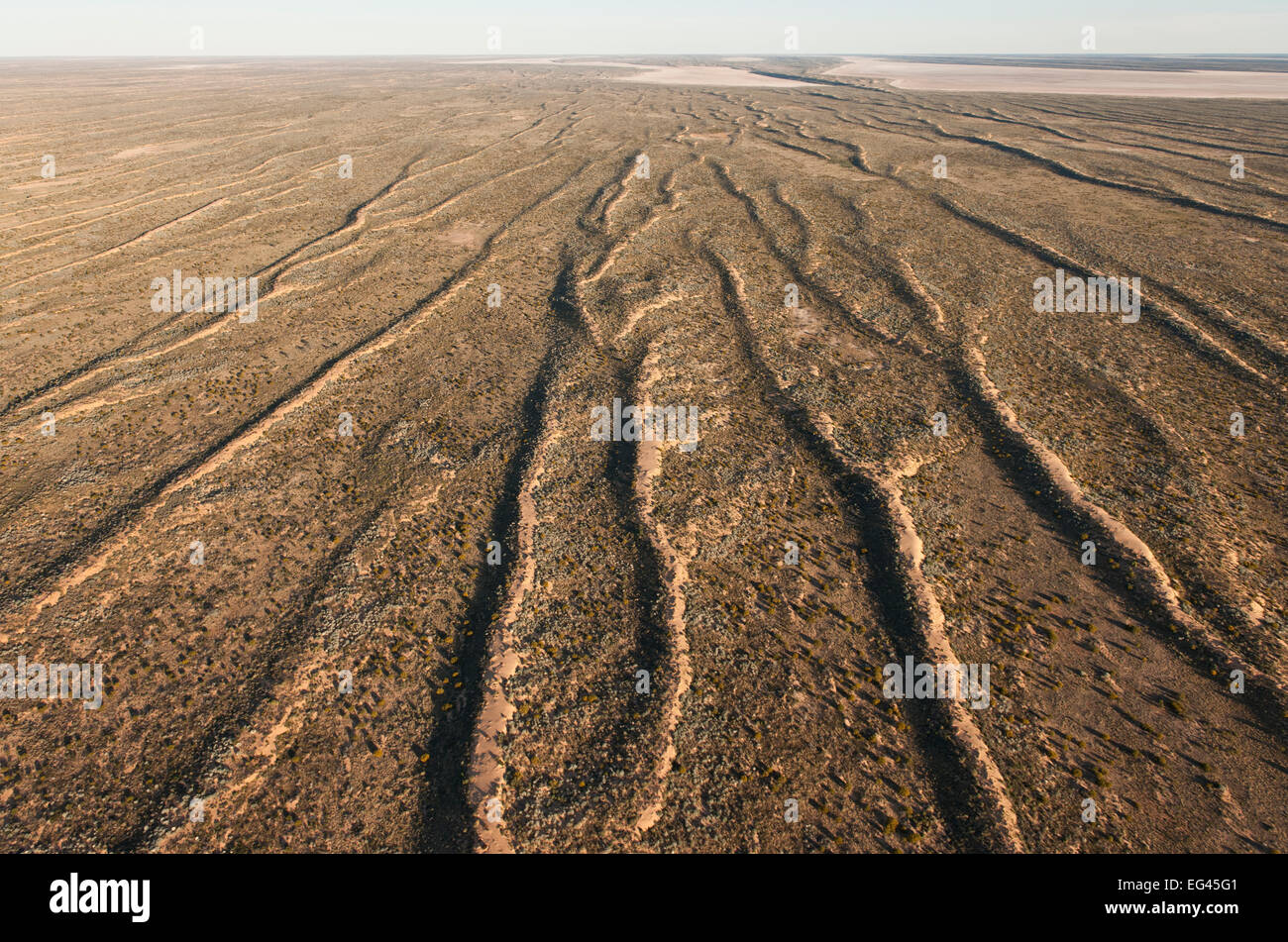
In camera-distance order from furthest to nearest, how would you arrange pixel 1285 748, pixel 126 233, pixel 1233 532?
1. pixel 126 233
2. pixel 1233 532
3. pixel 1285 748

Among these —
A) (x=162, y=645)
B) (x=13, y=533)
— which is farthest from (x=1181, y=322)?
(x=13, y=533)

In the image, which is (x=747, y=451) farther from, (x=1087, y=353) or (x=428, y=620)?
(x=1087, y=353)

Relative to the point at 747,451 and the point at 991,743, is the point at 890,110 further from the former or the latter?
the point at 991,743

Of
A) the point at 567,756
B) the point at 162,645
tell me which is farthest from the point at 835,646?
the point at 162,645

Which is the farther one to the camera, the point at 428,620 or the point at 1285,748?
the point at 428,620
